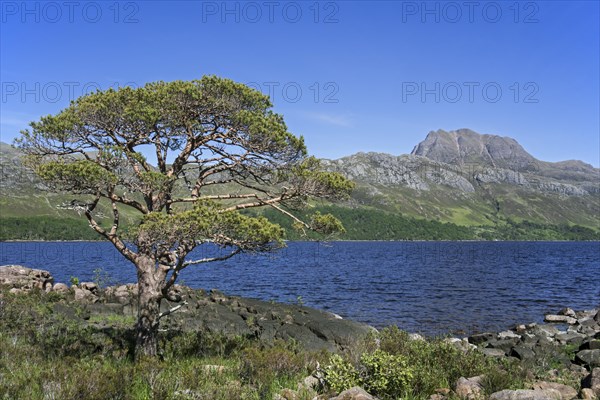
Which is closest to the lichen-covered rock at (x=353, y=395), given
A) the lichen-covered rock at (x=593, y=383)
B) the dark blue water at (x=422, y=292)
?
the lichen-covered rock at (x=593, y=383)

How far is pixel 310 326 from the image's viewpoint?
94.3 feet

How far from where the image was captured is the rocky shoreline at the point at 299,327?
72.7 feet

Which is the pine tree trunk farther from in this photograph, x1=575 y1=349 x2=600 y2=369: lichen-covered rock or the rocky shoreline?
x1=575 y1=349 x2=600 y2=369: lichen-covered rock

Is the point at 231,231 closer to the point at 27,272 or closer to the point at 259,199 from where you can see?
the point at 259,199

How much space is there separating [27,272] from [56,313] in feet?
67.1

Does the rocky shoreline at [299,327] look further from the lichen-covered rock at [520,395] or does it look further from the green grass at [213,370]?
the lichen-covered rock at [520,395]

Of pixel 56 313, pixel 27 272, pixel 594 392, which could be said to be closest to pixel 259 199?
pixel 594 392

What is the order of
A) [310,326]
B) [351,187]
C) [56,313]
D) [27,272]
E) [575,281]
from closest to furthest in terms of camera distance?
[351,187]
[56,313]
[310,326]
[27,272]
[575,281]

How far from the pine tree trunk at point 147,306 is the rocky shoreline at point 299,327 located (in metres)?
1.34

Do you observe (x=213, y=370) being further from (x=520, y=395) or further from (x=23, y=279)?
(x=23, y=279)

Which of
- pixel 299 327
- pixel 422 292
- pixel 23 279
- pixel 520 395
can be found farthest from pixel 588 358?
Result: pixel 23 279

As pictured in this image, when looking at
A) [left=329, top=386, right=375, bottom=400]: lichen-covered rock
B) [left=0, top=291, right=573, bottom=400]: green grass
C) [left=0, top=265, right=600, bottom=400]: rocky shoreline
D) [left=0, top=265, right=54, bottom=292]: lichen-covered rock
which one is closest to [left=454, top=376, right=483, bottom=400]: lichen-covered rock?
[left=0, top=265, right=600, bottom=400]: rocky shoreline

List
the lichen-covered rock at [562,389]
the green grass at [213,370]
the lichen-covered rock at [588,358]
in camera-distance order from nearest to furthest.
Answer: the green grass at [213,370] < the lichen-covered rock at [562,389] < the lichen-covered rock at [588,358]

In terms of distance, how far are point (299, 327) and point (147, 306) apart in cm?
1376
